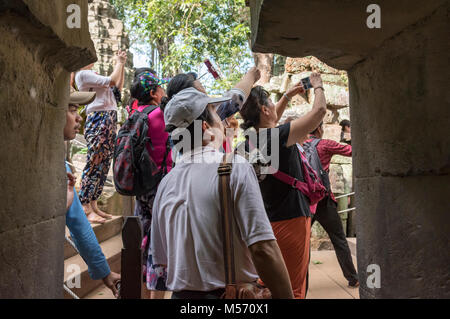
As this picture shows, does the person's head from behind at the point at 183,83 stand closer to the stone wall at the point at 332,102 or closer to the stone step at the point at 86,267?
the stone step at the point at 86,267

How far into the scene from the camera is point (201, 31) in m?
12.1

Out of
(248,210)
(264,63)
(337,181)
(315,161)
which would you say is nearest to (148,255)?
(248,210)

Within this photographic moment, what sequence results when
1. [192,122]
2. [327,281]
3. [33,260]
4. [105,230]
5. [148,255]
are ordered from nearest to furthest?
[33,260]
[192,122]
[148,255]
[327,281]
[105,230]

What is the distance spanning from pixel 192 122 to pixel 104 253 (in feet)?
9.39

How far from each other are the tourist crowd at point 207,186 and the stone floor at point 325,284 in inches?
8.4

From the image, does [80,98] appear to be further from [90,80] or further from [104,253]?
[104,253]

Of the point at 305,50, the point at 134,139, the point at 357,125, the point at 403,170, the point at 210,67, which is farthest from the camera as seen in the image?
the point at 210,67

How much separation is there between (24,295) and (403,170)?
1.51 meters

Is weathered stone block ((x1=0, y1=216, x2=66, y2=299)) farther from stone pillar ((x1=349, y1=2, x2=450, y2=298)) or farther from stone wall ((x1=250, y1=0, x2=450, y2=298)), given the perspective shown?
stone pillar ((x1=349, y1=2, x2=450, y2=298))

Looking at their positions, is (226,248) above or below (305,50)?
below

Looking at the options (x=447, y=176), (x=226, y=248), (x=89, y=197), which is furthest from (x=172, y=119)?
(x=89, y=197)

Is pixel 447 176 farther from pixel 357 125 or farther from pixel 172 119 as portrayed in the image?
pixel 172 119

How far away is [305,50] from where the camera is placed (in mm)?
1717

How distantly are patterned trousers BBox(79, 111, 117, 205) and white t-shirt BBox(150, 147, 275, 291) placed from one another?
7.97 feet
